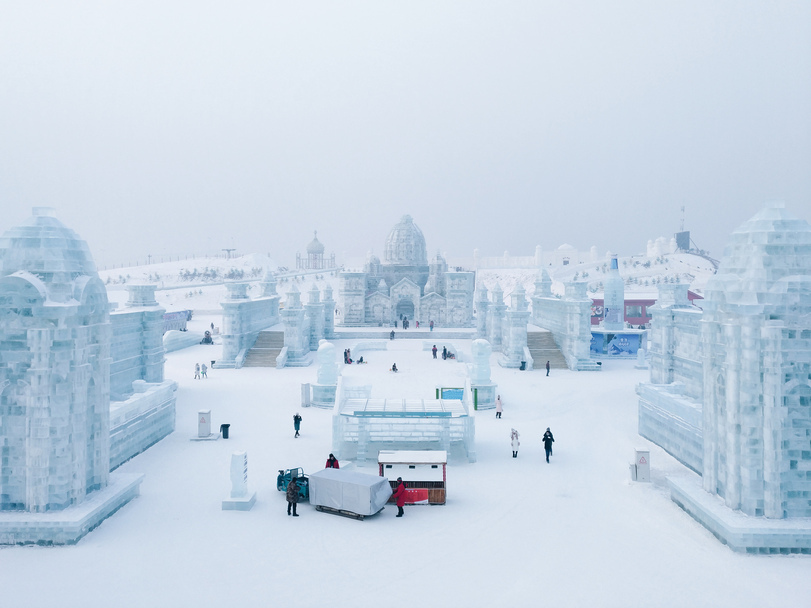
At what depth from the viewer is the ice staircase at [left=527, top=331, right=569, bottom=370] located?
35938mm

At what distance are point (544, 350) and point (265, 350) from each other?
1735 cm

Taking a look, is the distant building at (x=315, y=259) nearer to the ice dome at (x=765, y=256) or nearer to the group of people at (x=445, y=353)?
the group of people at (x=445, y=353)

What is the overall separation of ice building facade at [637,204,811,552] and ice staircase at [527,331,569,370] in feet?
73.9

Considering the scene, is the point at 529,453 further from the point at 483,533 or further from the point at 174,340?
the point at 174,340

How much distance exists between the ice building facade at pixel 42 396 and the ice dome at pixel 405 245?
46.7 metres

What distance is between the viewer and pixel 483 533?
40.7ft

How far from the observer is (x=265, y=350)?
36.9 metres

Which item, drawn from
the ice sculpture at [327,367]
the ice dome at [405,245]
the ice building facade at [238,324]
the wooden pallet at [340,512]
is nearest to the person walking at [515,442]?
the wooden pallet at [340,512]

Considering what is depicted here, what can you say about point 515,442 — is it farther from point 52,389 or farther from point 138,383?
point 138,383

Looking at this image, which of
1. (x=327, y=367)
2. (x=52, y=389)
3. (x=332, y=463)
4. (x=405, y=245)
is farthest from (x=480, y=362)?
(x=405, y=245)

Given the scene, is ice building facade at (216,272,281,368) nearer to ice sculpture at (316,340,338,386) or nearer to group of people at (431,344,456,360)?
group of people at (431,344,456,360)

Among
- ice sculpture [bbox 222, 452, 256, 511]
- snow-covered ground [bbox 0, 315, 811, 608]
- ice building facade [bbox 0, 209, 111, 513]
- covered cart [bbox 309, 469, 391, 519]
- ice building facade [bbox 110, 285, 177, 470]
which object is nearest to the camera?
snow-covered ground [bbox 0, 315, 811, 608]

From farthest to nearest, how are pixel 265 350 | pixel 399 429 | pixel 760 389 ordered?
pixel 265 350 → pixel 399 429 → pixel 760 389

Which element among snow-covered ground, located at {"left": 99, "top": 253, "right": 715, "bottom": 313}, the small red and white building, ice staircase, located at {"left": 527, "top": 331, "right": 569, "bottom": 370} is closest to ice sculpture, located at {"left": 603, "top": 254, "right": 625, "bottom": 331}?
ice staircase, located at {"left": 527, "top": 331, "right": 569, "bottom": 370}
